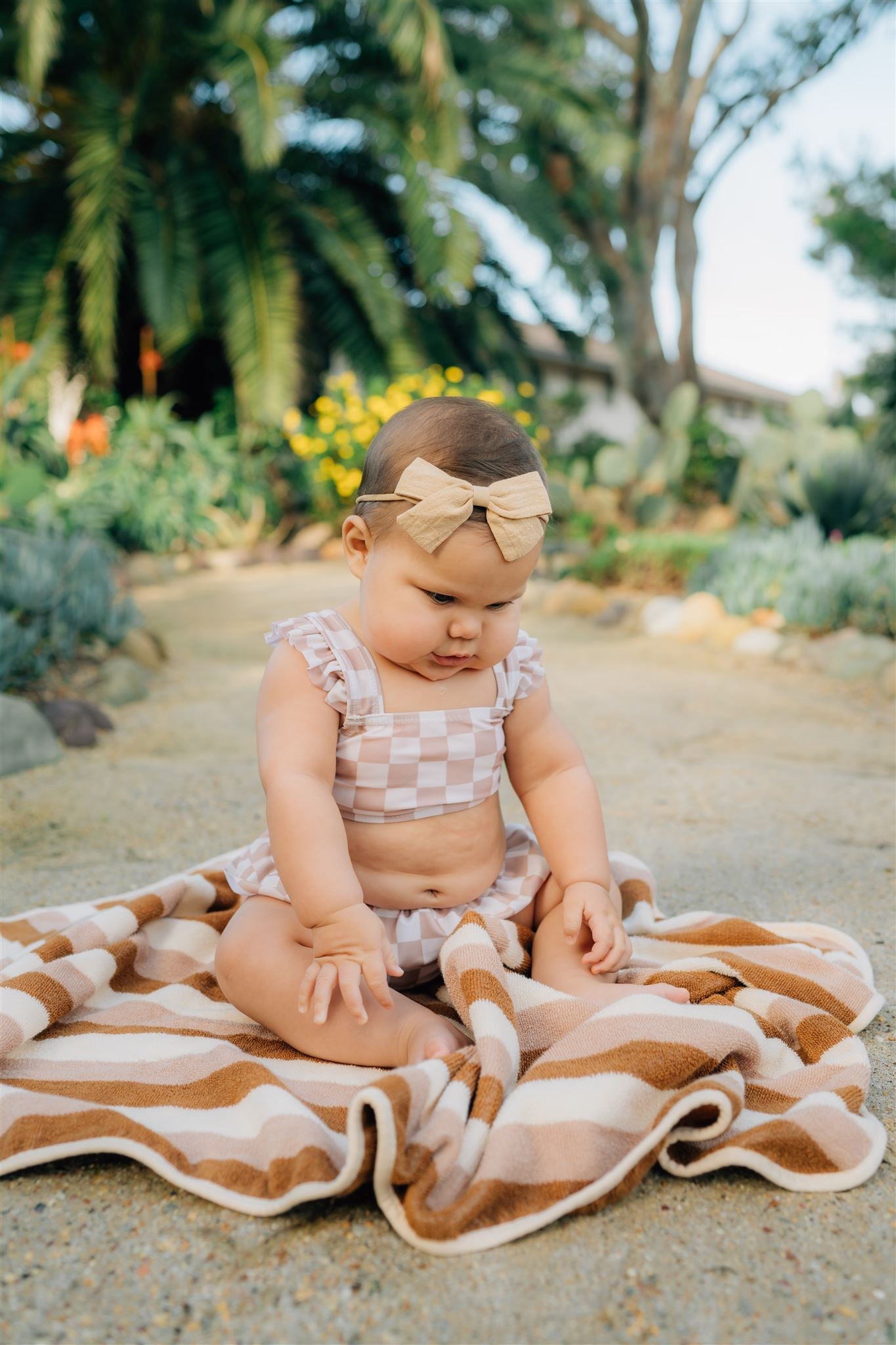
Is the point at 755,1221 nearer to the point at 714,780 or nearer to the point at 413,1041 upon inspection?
the point at 413,1041

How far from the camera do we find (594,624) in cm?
593

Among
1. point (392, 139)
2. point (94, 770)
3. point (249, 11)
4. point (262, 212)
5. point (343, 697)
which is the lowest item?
point (94, 770)

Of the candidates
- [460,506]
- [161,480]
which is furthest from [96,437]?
[460,506]

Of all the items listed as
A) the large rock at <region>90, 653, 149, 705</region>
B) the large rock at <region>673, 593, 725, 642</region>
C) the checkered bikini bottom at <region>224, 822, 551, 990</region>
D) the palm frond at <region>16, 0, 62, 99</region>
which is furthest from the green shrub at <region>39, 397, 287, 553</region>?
the checkered bikini bottom at <region>224, 822, 551, 990</region>

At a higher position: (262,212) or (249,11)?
(249,11)

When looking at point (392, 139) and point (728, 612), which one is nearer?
point (728, 612)

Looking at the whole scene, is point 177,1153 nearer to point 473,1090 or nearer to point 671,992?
point 473,1090

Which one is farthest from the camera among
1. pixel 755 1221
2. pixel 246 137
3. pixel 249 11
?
pixel 249 11

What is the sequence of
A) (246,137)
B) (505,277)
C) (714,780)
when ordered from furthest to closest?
(505,277) → (246,137) → (714,780)

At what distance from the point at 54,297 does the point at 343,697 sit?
7.17m

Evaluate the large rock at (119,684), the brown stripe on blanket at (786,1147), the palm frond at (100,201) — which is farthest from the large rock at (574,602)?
the brown stripe on blanket at (786,1147)

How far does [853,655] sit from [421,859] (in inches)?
137

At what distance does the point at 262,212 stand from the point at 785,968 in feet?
25.0

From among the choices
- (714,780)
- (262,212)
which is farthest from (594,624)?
(262,212)
